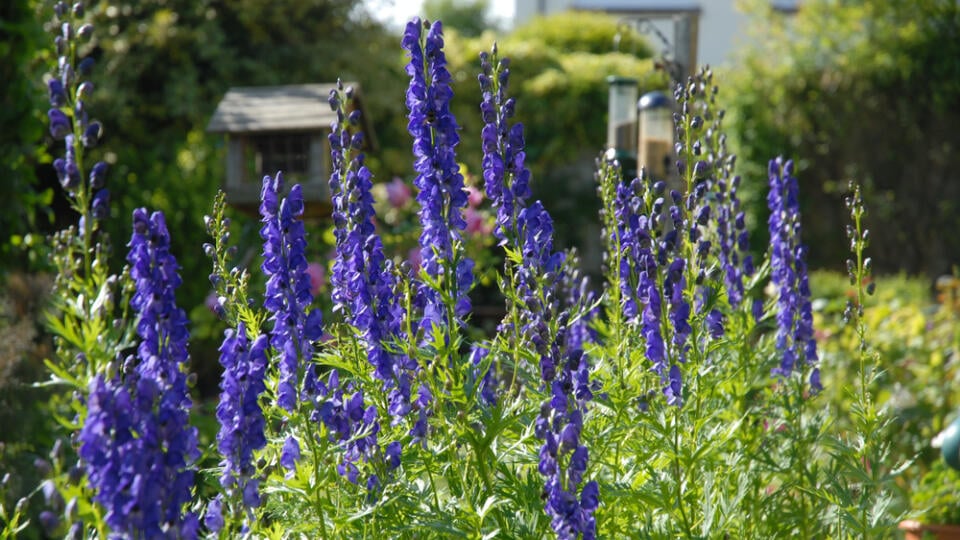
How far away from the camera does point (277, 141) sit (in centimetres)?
676

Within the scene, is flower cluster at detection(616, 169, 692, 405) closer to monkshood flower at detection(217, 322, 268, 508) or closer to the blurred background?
monkshood flower at detection(217, 322, 268, 508)

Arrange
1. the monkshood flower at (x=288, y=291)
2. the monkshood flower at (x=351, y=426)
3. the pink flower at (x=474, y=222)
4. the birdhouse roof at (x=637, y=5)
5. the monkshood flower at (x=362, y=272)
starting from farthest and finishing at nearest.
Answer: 1. the birdhouse roof at (x=637, y=5)
2. the pink flower at (x=474, y=222)
3. the monkshood flower at (x=362, y=272)
4. the monkshood flower at (x=351, y=426)
5. the monkshood flower at (x=288, y=291)

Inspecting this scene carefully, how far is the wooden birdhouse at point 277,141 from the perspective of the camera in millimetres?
6508

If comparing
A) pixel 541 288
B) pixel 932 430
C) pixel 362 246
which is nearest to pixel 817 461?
pixel 541 288

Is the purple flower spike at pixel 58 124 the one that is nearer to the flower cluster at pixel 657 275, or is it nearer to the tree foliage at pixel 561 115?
the flower cluster at pixel 657 275

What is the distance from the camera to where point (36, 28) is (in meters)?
6.09

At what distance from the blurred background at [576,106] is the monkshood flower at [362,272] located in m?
4.61

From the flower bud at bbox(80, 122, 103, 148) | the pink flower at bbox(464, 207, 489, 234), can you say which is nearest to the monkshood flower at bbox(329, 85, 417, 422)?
the flower bud at bbox(80, 122, 103, 148)

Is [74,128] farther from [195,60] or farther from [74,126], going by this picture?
[195,60]

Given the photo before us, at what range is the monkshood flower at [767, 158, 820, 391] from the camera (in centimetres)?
373

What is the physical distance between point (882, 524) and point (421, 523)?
136 cm

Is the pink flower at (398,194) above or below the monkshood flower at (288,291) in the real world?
below

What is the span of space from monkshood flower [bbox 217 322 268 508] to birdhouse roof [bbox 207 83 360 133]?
418 centimetres

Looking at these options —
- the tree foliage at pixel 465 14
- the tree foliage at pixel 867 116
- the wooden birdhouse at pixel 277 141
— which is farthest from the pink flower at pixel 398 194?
the tree foliage at pixel 465 14
